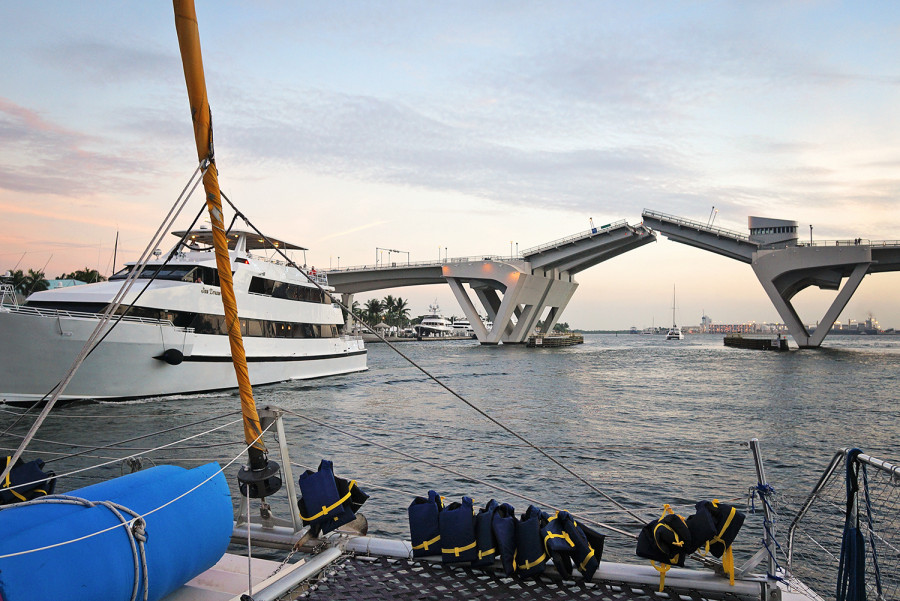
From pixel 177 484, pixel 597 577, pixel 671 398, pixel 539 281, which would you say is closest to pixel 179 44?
pixel 177 484

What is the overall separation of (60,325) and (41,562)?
579 inches

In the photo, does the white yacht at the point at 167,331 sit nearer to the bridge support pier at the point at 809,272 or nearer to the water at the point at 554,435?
the water at the point at 554,435

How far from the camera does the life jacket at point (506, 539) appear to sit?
13.1 ft

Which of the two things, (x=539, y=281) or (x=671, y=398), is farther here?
(x=539, y=281)

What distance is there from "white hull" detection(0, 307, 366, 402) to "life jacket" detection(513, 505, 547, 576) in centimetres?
1482

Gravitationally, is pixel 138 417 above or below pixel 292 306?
below

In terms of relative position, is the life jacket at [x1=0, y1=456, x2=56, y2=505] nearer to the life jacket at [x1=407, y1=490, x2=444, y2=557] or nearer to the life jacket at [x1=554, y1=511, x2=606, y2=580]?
the life jacket at [x1=407, y1=490, x2=444, y2=557]

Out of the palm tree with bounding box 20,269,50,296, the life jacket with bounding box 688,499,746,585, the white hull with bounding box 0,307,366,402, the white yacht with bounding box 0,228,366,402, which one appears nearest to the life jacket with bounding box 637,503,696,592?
the life jacket with bounding box 688,499,746,585

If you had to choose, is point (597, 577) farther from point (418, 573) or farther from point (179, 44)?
point (179, 44)

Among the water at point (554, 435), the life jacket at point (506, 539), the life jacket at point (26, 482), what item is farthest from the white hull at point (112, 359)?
the life jacket at point (506, 539)

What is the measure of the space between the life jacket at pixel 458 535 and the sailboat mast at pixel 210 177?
4.73ft

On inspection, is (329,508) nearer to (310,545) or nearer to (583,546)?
(310,545)

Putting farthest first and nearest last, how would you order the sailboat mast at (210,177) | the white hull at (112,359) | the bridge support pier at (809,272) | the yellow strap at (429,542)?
the bridge support pier at (809,272) → the white hull at (112,359) → the yellow strap at (429,542) → the sailboat mast at (210,177)

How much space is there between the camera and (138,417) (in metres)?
15.1
